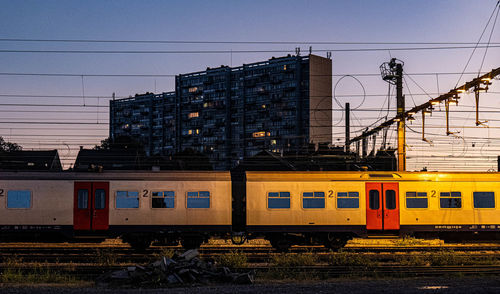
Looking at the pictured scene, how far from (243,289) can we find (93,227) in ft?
29.9

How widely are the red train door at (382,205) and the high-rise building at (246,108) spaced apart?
210ft

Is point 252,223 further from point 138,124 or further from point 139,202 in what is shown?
point 138,124

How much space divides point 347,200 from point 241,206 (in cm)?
431

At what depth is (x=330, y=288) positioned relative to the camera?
12.9 m

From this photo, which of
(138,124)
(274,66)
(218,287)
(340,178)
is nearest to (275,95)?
(274,66)

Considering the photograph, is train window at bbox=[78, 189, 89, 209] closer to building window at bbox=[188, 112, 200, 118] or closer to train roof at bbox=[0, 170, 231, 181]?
train roof at bbox=[0, 170, 231, 181]

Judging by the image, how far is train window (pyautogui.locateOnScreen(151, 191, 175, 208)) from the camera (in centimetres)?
1975

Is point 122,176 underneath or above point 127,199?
above

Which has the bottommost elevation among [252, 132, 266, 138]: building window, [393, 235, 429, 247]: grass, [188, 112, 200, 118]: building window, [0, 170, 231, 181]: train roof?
[393, 235, 429, 247]: grass

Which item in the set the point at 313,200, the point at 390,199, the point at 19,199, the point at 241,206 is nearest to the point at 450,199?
the point at 390,199

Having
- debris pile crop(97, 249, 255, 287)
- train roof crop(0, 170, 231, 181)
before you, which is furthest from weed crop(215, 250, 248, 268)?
train roof crop(0, 170, 231, 181)

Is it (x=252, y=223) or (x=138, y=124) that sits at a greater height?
(x=138, y=124)

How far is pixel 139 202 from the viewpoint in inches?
778

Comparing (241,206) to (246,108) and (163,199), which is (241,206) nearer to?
(163,199)
